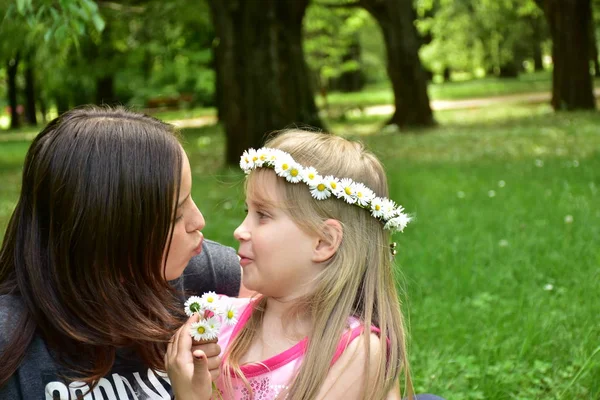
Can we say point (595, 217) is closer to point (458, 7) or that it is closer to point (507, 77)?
point (458, 7)

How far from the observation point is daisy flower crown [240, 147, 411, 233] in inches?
89.8

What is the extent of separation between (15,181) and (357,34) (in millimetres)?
Answer: 22905

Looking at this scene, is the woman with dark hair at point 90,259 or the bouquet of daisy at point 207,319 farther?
the woman with dark hair at point 90,259

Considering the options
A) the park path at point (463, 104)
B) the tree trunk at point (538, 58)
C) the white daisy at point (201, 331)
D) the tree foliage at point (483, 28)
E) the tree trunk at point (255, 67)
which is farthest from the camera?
the tree trunk at point (538, 58)

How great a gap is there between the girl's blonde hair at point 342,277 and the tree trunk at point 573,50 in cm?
1569

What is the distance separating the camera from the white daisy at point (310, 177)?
2.28 meters

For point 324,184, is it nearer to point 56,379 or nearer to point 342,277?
point 342,277

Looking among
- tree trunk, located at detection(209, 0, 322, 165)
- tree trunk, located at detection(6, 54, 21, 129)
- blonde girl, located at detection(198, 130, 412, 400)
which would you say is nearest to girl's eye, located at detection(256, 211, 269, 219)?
blonde girl, located at detection(198, 130, 412, 400)

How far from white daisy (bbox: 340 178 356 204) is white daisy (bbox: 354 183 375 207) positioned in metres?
0.01

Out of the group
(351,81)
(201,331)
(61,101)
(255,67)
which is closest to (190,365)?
(201,331)

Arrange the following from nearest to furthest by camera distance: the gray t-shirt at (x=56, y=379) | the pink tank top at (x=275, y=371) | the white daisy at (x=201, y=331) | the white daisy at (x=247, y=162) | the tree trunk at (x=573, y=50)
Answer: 1. the white daisy at (x=201, y=331)
2. the gray t-shirt at (x=56, y=379)
3. the pink tank top at (x=275, y=371)
4. the white daisy at (x=247, y=162)
5. the tree trunk at (x=573, y=50)

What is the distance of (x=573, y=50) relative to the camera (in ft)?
56.2

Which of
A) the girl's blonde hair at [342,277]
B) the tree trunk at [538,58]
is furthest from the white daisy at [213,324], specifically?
the tree trunk at [538,58]

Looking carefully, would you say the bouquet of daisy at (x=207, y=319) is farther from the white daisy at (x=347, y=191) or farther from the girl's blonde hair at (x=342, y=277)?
the white daisy at (x=347, y=191)
